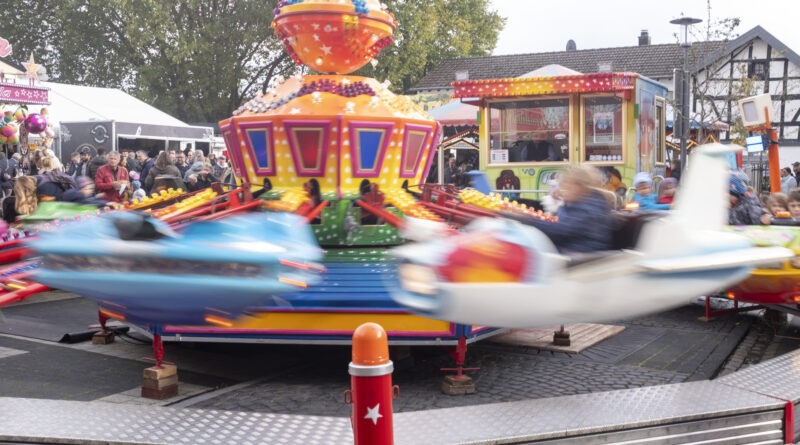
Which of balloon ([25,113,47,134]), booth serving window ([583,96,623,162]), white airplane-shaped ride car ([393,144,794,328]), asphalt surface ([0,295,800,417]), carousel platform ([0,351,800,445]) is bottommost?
asphalt surface ([0,295,800,417])

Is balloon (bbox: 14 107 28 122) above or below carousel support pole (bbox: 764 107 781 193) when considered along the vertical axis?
above

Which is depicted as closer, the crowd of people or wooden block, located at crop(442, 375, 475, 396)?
the crowd of people

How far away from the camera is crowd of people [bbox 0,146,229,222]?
174 inches

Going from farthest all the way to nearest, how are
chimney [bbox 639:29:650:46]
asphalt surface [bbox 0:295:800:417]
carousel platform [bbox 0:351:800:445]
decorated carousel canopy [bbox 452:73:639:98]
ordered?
chimney [bbox 639:29:650:46], decorated carousel canopy [bbox 452:73:639:98], asphalt surface [bbox 0:295:800:417], carousel platform [bbox 0:351:800:445]

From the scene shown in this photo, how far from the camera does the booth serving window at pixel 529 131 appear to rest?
11945mm

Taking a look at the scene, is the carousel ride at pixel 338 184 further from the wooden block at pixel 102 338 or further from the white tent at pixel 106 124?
the white tent at pixel 106 124

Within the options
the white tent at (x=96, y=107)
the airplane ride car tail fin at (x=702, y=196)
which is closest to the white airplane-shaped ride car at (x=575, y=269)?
the airplane ride car tail fin at (x=702, y=196)

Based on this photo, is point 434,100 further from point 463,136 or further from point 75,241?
point 75,241

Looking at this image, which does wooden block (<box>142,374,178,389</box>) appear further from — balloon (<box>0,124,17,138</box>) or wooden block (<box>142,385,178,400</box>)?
balloon (<box>0,124,17,138</box>)

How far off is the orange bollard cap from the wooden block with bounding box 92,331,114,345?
4.81 meters

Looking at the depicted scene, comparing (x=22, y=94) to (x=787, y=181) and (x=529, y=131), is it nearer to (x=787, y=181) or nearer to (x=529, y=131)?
(x=529, y=131)

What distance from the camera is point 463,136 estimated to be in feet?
56.0

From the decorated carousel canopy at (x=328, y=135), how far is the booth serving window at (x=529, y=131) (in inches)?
235

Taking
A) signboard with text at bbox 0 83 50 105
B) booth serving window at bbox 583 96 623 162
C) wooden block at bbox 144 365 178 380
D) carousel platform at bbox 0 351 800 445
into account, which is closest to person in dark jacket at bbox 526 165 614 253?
carousel platform at bbox 0 351 800 445
